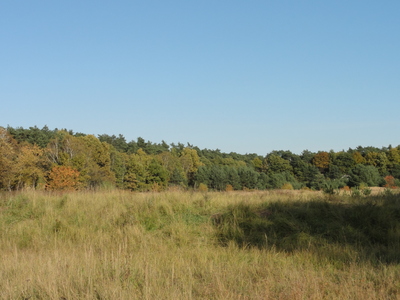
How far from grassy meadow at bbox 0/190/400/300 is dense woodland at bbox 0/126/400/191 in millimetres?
→ 20853

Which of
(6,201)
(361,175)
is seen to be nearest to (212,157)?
(361,175)

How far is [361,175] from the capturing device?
75.9 metres

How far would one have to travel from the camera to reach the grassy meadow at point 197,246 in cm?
484

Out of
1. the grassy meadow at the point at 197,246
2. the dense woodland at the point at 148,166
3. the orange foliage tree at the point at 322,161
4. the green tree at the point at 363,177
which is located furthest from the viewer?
the orange foliage tree at the point at 322,161

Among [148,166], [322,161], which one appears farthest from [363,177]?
[322,161]

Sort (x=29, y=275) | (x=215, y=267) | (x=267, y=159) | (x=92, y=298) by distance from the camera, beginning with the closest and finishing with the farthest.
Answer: (x=92, y=298), (x=29, y=275), (x=215, y=267), (x=267, y=159)

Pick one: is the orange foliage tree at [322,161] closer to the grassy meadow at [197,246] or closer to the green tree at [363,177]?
the green tree at [363,177]

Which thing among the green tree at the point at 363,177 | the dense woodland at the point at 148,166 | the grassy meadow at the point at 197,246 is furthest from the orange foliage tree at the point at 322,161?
the grassy meadow at the point at 197,246

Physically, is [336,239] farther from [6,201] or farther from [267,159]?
[267,159]

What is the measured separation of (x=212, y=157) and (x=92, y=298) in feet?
495

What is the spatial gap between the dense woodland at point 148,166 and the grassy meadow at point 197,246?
2085 cm

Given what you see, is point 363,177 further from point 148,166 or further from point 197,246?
point 197,246

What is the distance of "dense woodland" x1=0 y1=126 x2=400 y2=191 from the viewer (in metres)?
57.2

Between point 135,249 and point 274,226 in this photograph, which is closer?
point 135,249
